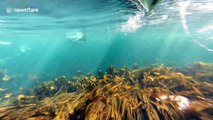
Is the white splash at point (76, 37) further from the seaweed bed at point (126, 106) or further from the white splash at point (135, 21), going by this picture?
the seaweed bed at point (126, 106)

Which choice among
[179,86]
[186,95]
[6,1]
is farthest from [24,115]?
[6,1]

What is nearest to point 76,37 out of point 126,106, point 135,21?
point 135,21

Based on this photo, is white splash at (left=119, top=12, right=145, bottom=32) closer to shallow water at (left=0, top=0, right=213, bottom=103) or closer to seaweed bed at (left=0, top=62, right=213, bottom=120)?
shallow water at (left=0, top=0, right=213, bottom=103)

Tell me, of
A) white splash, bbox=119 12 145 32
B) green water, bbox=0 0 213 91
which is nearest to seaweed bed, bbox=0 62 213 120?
green water, bbox=0 0 213 91

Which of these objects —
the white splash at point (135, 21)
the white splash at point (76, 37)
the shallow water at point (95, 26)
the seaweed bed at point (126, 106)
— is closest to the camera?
the seaweed bed at point (126, 106)

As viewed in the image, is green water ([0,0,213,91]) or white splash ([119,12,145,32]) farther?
white splash ([119,12,145,32])

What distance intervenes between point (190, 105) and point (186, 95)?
0.61m

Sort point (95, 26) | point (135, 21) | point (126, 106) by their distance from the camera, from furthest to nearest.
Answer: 1. point (95, 26)
2. point (135, 21)
3. point (126, 106)

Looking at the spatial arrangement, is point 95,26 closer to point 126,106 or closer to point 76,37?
point 76,37

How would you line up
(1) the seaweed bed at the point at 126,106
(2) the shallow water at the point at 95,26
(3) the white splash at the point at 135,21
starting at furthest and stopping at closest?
(3) the white splash at the point at 135,21 → (2) the shallow water at the point at 95,26 → (1) the seaweed bed at the point at 126,106

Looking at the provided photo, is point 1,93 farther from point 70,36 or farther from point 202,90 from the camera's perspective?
point 70,36

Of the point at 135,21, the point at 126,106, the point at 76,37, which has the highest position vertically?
the point at 135,21

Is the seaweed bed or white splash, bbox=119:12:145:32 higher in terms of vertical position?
white splash, bbox=119:12:145:32

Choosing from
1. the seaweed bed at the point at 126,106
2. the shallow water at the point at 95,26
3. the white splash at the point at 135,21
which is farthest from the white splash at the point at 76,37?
the seaweed bed at the point at 126,106
